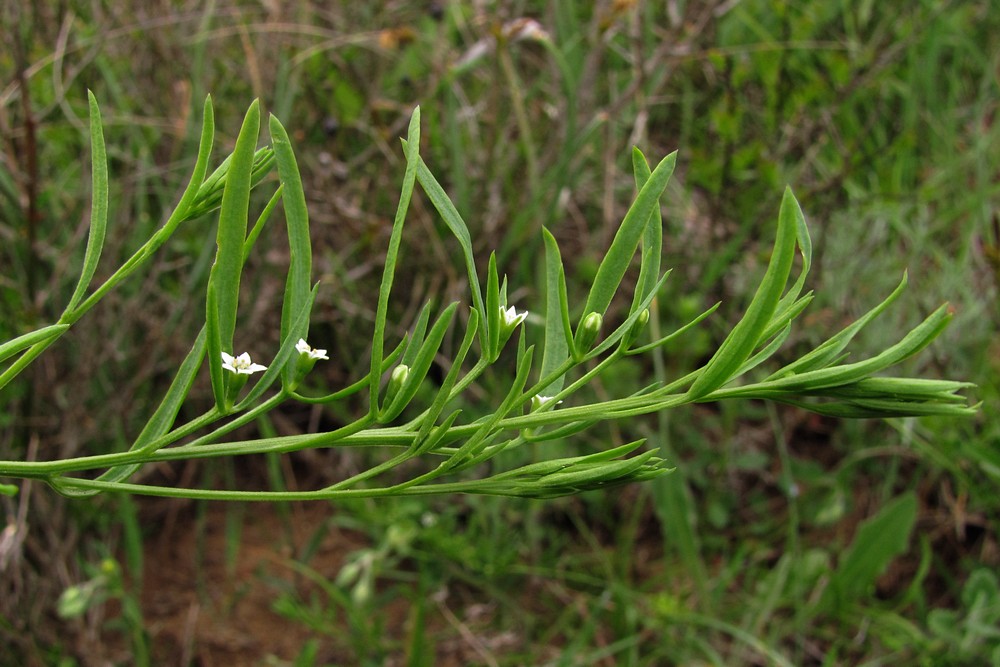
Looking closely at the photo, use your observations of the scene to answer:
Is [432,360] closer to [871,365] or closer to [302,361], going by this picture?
[302,361]

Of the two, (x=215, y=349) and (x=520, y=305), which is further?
(x=520, y=305)

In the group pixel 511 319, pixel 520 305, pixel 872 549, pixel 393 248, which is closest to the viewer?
pixel 393 248

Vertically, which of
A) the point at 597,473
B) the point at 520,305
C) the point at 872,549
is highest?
the point at 597,473

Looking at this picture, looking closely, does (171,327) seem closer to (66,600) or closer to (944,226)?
(66,600)

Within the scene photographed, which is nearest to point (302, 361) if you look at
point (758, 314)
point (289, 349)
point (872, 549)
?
point (289, 349)

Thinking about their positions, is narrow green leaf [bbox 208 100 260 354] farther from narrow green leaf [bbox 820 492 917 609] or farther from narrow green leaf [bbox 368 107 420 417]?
narrow green leaf [bbox 820 492 917 609]

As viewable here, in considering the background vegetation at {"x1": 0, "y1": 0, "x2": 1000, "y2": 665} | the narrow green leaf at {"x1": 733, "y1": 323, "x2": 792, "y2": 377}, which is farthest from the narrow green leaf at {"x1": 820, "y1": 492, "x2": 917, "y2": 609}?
the narrow green leaf at {"x1": 733, "y1": 323, "x2": 792, "y2": 377}

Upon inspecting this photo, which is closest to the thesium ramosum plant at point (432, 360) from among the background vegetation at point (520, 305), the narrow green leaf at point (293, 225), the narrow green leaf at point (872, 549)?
the narrow green leaf at point (293, 225)

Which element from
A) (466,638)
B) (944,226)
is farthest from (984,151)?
(466,638)

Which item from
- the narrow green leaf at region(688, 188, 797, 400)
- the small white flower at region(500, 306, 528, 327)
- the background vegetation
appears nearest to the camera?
the narrow green leaf at region(688, 188, 797, 400)
